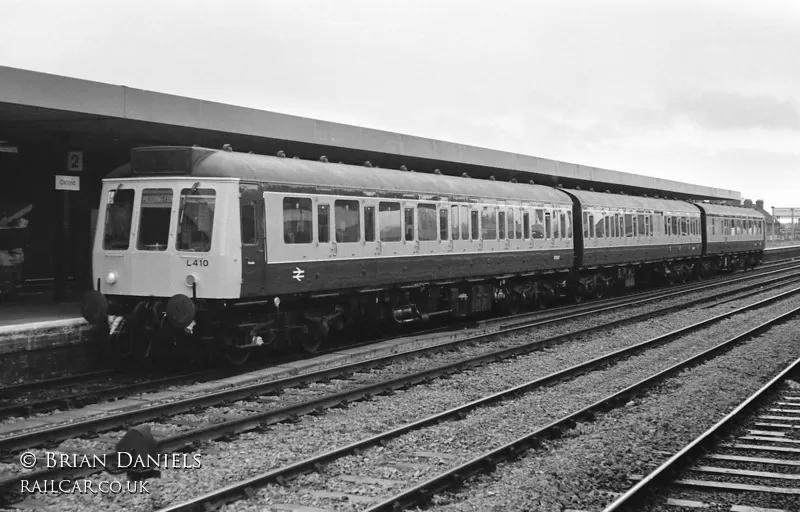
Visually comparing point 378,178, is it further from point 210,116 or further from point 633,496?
point 633,496

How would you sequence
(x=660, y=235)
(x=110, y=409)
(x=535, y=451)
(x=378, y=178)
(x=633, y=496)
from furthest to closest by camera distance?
(x=660, y=235) → (x=378, y=178) → (x=110, y=409) → (x=535, y=451) → (x=633, y=496)

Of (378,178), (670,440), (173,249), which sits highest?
(378,178)

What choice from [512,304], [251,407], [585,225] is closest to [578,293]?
[585,225]

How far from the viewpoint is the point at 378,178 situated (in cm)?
1622

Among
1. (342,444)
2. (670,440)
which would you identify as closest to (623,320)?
(670,440)

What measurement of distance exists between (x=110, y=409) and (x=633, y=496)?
A: 6.38 m

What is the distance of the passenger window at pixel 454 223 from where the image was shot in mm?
18422

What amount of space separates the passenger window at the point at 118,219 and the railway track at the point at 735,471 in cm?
868

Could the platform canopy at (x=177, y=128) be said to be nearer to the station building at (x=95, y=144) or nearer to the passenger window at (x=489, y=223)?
the station building at (x=95, y=144)

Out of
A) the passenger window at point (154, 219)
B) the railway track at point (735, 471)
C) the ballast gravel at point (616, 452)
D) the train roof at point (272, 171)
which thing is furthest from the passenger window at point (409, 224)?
the railway track at point (735, 471)

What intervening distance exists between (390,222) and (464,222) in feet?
10.2

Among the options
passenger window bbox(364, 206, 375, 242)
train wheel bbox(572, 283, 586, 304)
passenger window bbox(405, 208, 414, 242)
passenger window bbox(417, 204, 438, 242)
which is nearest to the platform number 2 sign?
passenger window bbox(364, 206, 375, 242)

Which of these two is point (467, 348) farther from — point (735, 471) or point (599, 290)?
point (599, 290)

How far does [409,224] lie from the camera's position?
16922 millimetres
